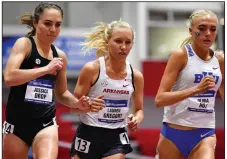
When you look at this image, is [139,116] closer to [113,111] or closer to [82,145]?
[113,111]

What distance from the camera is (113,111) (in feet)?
14.1

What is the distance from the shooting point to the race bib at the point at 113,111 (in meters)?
4.28

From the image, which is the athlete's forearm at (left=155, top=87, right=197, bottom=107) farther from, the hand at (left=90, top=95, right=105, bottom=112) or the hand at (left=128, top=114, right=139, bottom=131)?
the hand at (left=90, top=95, right=105, bottom=112)

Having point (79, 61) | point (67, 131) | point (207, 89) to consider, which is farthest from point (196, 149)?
point (79, 61)

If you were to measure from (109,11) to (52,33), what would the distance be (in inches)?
435

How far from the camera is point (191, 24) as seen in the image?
443 cm

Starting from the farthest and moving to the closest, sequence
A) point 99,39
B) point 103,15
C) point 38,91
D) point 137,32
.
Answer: point 137,32
point 103,15
point 99,39
point 38,91

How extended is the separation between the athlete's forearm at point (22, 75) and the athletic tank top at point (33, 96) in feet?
0.75

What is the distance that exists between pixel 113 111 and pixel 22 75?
86 cm

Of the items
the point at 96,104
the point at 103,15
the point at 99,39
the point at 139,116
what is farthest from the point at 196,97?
the point at 103,15

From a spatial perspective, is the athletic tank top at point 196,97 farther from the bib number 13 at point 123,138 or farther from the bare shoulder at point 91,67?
the bare shoulder at point 91,67

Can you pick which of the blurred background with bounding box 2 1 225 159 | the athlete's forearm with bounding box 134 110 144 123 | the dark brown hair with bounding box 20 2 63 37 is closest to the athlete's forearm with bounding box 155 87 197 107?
the athlete's forearm with bounding box 134 110 144 123

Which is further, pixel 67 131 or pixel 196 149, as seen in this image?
pixel 67 131

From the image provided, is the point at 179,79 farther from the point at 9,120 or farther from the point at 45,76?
the point at 9,120
